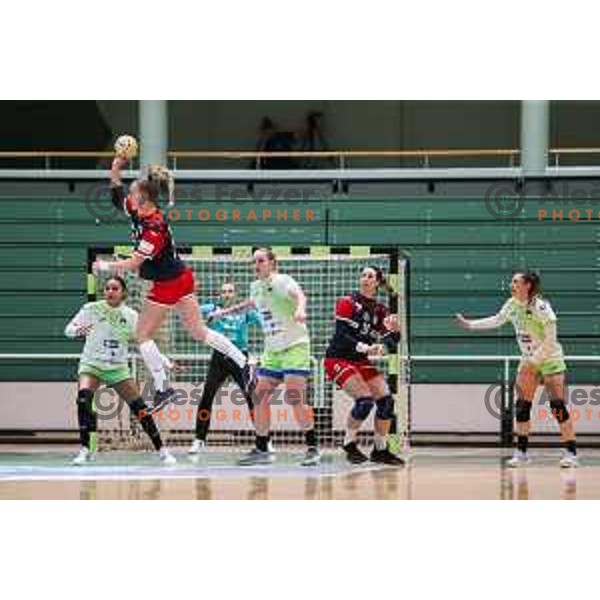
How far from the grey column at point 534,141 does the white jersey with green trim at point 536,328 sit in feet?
16.8

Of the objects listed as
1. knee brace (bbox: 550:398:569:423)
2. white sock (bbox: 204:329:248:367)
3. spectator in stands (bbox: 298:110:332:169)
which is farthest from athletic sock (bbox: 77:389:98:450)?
spectator in stands (bbox: 298:110:332:169)

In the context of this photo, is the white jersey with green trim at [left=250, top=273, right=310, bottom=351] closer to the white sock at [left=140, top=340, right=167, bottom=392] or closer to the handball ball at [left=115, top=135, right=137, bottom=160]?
the white sock at [left=140, top=340, right=167, bottom=392]

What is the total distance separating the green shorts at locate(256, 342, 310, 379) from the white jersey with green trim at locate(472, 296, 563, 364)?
6.18ft

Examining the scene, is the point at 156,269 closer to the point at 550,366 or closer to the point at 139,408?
the point at 139,408

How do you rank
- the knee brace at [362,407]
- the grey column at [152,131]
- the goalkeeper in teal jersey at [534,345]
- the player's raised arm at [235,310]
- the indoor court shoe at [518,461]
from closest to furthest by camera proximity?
1. the knee brace at [362,407]
2. the player's raised arm at [235,310]
3. the goalkeeper in teal jersey at [534,345]
4. the indoor court shoe at [518,461]
5. the grey column at [152,131]

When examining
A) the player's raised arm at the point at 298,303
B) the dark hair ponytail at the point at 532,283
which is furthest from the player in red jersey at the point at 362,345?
the dark hair ponytail at the point at 532,283

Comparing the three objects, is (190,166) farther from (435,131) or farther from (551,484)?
(551,484)

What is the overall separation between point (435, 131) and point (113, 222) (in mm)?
6251

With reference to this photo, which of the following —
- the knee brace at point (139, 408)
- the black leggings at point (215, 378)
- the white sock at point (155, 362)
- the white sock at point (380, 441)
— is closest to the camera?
the white sock at point (155, 362)

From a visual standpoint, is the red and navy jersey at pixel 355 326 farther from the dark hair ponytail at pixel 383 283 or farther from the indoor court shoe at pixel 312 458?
the indoor court shoe at pixel 312 458

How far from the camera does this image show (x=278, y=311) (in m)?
13.1

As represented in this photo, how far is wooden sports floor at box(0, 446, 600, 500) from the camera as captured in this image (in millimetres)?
11117

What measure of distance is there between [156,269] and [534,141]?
794 centimetres

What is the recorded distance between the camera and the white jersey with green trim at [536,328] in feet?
44.9
